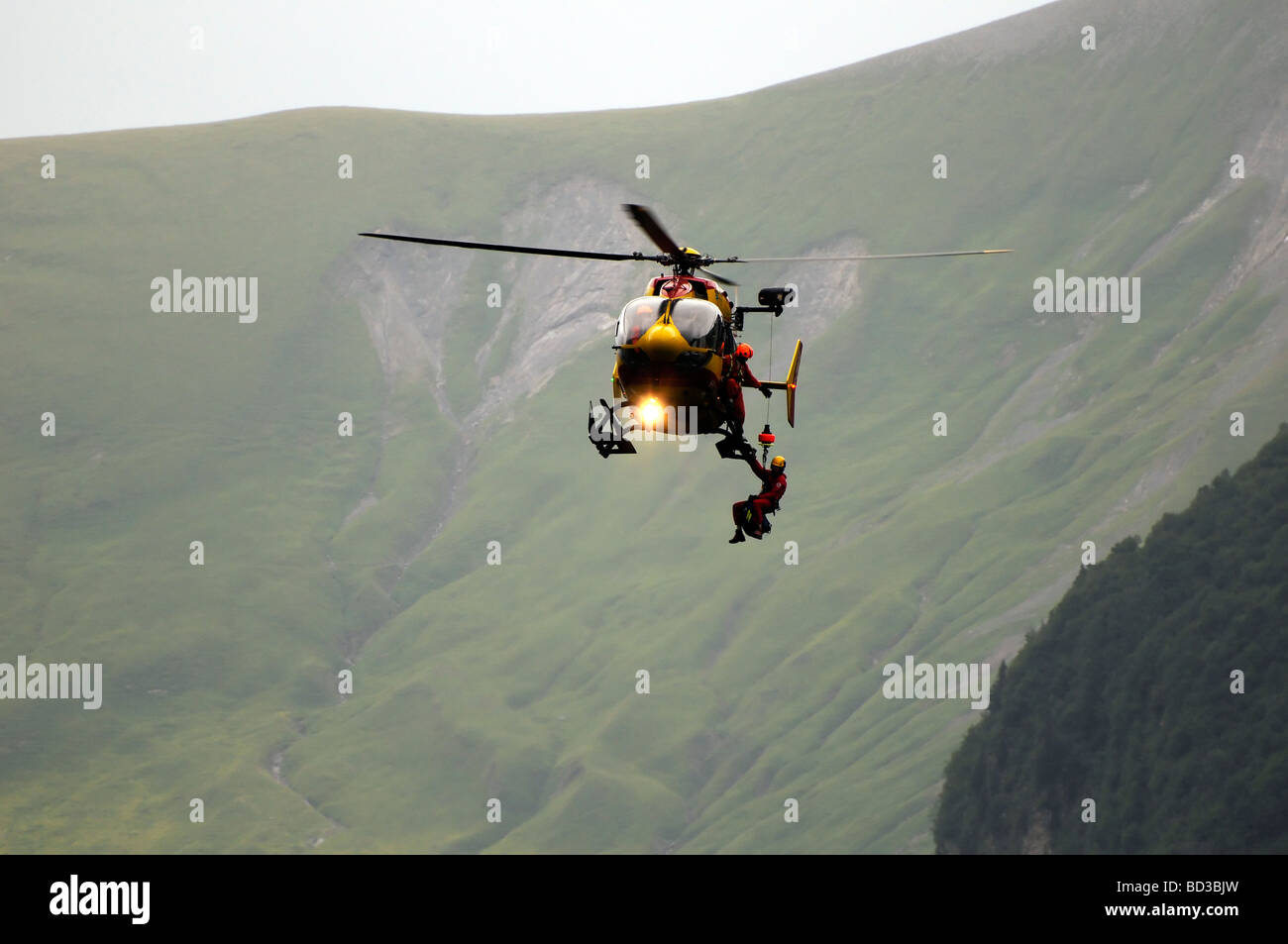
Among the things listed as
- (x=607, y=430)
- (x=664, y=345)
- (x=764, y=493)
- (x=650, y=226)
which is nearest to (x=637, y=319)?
(x=664, y=345)

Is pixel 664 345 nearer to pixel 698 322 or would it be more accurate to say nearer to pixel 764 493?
pixel 698 322

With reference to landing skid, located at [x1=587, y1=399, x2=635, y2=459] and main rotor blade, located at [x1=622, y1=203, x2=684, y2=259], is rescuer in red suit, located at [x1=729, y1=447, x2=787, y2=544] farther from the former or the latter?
main rotor blade, located at [x1=622, y1=203, x2=684, y2=259]

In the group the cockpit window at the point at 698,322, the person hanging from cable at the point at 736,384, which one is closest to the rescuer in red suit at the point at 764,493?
the person hanging from cable at the point at 736,384

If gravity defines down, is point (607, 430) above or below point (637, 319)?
below

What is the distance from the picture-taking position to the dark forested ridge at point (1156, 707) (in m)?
131

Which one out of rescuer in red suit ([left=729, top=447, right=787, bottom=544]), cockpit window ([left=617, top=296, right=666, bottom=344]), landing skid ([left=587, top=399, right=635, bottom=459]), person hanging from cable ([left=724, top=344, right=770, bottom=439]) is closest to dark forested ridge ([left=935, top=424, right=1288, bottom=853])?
rescuer in red suit ([left=729, top=447, right=787, bottom=544])

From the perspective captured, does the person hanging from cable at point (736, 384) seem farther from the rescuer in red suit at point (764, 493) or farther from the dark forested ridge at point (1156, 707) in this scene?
the dark forested ridge at point (1156, 707)

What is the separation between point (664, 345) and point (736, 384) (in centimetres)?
266

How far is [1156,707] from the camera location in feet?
463

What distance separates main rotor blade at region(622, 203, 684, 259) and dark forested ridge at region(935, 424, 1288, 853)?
95351mm

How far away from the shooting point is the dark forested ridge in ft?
429
